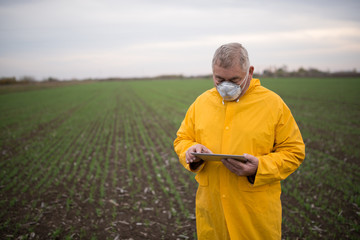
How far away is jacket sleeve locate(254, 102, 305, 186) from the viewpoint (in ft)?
6.11

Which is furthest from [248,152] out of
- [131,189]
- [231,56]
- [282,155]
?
[131,189]

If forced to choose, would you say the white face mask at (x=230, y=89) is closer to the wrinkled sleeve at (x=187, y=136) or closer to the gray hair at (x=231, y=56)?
the gray hair at (x=231, y=56)

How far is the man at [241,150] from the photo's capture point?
1904 mm

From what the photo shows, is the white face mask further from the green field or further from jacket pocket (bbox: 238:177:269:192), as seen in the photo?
the green field

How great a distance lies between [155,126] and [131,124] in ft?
6.49

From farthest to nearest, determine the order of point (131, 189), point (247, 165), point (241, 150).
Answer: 1. point (131, 189)
2. point (241, 150)
3. point (247, 165)

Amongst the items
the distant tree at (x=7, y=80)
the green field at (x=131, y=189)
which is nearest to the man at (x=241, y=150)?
the green field at (x=131, y=189)

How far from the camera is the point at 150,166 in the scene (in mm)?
8008

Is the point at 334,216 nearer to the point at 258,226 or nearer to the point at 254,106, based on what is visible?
the point at 258,226

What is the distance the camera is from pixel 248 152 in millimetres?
2000

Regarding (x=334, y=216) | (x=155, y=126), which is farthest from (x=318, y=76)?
(x=334, y=216)

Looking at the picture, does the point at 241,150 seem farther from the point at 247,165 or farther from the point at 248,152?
the point at 247,165

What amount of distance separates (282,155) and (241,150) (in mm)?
364

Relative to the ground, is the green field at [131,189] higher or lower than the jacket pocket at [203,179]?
lower
